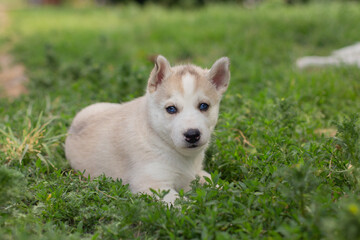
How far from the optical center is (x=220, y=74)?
4.20 m

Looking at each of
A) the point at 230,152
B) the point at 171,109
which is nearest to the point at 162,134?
the point at 171,109

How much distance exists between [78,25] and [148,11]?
302 cm

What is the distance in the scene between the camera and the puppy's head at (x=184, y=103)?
366cm

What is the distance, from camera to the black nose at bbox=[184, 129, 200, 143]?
11.8 ft

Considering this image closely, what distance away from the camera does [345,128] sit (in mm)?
3367

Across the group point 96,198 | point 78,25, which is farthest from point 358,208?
point 78,25

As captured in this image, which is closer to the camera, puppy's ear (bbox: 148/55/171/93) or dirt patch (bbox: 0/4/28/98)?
puppy's ear (bbox: 148/55/171/93)

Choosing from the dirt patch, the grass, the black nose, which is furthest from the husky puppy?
the dirt patch

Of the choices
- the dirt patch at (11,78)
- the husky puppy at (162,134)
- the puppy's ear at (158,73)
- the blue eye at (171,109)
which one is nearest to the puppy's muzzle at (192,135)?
→ the husky puppy at (162,134)

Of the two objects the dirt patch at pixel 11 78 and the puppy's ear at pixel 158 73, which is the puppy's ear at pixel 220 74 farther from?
the dirt patch at pixel 11 78

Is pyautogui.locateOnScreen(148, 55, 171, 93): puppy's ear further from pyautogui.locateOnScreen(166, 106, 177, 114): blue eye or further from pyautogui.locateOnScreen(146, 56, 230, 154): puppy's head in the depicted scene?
pyautogui.locateOnScreen(166, 106, 177, 114): blue eye

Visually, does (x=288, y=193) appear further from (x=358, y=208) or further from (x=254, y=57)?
(x=254, y=57)

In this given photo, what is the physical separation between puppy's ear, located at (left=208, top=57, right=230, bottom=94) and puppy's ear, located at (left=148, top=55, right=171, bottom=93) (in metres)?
0.44

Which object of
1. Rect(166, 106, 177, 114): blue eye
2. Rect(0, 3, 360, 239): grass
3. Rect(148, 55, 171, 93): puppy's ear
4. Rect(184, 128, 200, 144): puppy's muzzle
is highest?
Rect(148, 55, 171, 93): puppy's ear
